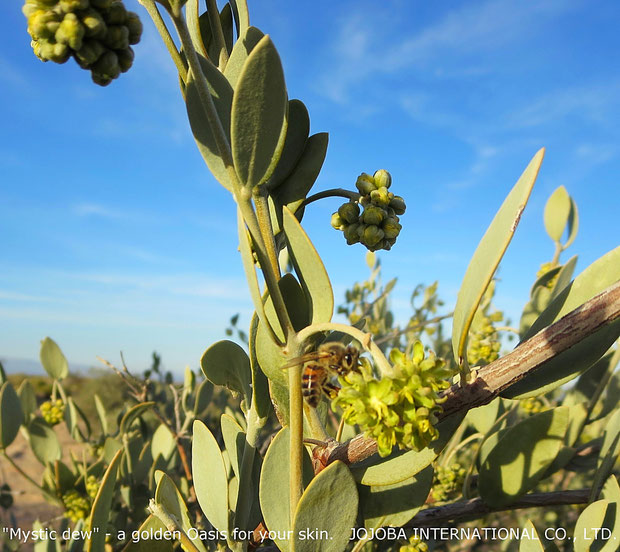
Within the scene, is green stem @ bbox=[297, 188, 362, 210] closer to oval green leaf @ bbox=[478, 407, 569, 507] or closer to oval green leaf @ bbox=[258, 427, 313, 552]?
oval green leaf @ bbox=[258, 427, 313, 552]

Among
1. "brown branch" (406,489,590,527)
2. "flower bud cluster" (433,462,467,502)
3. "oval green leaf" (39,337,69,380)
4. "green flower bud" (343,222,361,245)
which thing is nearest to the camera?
"green flower bud" (343,222,361,245)

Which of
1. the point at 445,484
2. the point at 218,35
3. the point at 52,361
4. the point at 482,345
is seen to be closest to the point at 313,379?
the point at 218,35

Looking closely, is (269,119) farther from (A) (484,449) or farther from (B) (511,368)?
(A) (484,449)

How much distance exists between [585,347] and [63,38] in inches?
40.7

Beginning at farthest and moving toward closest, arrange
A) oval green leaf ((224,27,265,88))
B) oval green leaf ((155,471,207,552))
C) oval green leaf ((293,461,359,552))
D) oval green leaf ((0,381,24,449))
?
oval green leaf ((0,381,24,449)), oval green leaf ((155,471,207,552)), oval green leaf ((224,27,265,88)), oval green leaf ((293,461,359,552))

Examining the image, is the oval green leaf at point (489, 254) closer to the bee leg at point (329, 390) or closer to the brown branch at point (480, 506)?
the bee leg at point (329, 390)

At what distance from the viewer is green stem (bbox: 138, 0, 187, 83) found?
2.71 feet

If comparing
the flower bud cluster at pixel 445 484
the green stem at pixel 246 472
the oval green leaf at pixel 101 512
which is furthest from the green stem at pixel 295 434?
the flower bud cluster at pixel 445 484

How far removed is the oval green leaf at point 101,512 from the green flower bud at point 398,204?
2.81ft

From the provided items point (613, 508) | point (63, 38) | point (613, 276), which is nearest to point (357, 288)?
point (613, 508)

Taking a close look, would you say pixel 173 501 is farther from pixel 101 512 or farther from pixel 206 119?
pixel 206 119

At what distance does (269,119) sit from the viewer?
83 cm

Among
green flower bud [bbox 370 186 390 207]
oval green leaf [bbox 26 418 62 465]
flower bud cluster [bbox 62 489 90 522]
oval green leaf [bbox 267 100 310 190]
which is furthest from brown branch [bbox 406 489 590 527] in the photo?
oval green leaf [bbox 26 418 62 465]

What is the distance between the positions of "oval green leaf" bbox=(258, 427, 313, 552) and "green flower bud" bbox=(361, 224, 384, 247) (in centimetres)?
46
